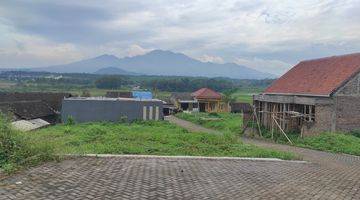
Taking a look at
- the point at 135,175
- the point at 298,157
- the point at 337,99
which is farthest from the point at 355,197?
the point at 337,99

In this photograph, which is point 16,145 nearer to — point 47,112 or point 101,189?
point 101,189

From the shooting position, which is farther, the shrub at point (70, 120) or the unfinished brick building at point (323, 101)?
the shrub at point (70, 120)

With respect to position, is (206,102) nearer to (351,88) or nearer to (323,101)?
(351,88)

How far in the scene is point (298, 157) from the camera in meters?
16.7

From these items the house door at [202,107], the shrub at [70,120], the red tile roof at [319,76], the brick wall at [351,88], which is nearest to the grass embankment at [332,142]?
the brick wall at [351,88]

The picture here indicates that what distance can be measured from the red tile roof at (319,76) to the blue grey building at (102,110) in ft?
39.0

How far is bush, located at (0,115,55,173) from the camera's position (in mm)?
11391

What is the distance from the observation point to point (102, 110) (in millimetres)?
37656

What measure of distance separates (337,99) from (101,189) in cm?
1851

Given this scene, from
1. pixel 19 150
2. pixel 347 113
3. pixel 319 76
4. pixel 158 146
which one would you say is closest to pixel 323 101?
pixel 347 113

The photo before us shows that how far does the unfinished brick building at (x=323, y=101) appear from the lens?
944 inches

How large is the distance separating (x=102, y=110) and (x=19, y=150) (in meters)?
26.0

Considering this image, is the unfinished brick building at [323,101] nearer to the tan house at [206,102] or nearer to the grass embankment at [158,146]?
the grass embankment at [158,146]

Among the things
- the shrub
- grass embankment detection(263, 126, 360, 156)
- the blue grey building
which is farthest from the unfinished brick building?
the shrub
